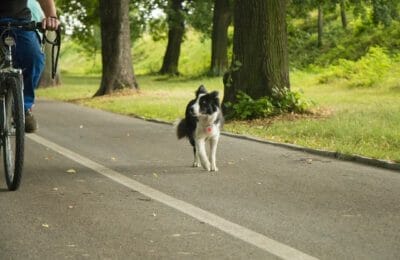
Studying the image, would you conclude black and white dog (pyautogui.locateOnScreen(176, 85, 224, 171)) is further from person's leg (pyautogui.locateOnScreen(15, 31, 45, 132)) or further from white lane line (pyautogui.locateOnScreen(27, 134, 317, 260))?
person's leg (pyautogui.locateOnScreen(15, 31, 45, 132))

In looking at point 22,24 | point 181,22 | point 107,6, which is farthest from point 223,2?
point 22,24

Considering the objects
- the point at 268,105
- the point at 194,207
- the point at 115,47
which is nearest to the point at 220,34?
the point at 115,47

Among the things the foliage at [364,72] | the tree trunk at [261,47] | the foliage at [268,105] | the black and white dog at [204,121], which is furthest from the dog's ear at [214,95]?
the foliage at [364,72]

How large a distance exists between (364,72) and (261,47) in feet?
43.0

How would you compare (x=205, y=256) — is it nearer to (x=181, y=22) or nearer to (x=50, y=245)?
(x=50, y=245)

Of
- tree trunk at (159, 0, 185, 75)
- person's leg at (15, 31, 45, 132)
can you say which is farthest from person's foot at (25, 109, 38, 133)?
tree trunk at (159, 0, 185, 75)

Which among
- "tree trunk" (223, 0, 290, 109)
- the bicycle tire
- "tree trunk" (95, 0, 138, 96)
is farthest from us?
"tree trunk" (95, 0, 138, 96)

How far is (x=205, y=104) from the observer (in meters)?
9.76

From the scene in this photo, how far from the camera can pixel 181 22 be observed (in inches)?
1970

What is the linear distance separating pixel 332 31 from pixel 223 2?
410 inches

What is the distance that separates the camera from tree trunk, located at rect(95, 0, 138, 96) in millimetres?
28000

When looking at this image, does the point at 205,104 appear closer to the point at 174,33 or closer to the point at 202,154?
the point at 202,154

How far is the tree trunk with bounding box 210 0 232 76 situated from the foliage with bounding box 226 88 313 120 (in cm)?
2494

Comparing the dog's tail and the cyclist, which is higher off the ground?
the cyclist
